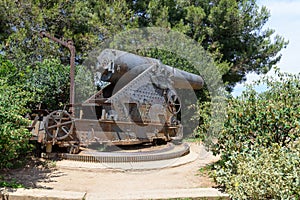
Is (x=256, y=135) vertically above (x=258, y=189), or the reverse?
(x=256, y=135)

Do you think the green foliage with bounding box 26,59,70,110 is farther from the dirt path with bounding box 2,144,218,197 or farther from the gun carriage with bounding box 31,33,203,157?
the dirt path with bounding box 2,144,218,197

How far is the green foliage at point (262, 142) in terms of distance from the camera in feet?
9.74

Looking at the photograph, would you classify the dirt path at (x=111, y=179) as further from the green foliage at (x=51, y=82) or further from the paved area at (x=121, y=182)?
the green foliage at (x=51, y=82)

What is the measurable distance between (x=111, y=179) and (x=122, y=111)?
190 cm

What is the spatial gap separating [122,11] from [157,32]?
2.20m

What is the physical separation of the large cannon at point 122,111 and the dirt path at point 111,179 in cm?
81

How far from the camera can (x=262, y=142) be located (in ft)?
12.8

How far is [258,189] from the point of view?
2934 mm

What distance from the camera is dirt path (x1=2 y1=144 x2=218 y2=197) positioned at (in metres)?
3.78

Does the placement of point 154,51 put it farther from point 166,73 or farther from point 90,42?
point 166,73

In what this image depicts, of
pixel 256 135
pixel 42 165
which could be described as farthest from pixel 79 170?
pixel 256 135

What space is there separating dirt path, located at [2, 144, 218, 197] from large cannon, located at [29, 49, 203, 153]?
0.81 meters

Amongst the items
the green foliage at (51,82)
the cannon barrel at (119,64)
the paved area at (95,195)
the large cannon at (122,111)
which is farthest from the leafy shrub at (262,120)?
the green foliage at (51,82)

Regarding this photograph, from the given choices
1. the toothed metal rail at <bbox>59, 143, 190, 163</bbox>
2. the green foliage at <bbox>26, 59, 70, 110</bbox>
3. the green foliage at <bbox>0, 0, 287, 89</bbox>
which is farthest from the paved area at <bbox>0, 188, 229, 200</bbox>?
the green foliage at <bbox>0, 0, 287, 89</bbox>
